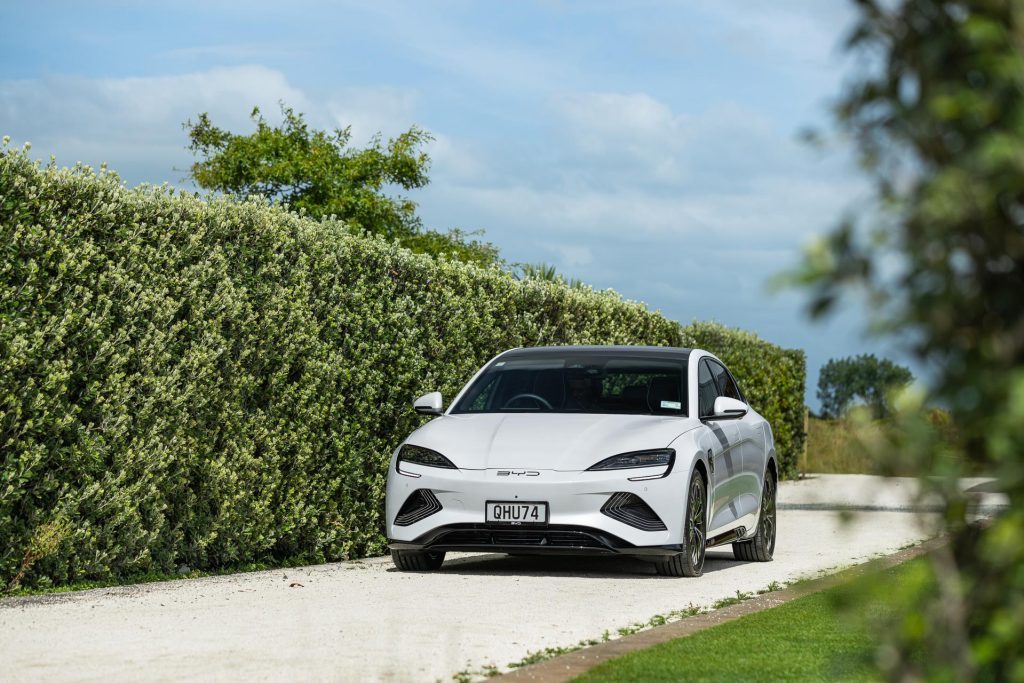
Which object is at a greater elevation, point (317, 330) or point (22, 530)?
point (317, 330)

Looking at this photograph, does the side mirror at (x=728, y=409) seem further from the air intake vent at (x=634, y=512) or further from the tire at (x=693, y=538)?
the air intake vent at (x=634, y=512)

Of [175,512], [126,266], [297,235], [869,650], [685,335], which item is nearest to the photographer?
[869,650]

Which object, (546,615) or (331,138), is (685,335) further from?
(331,138)

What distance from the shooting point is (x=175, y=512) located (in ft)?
34.4

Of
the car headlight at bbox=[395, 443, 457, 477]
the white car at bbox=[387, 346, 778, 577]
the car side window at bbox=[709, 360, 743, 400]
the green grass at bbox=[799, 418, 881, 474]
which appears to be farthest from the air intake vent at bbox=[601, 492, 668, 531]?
the green grass at bbox=[799, 418, 881, 474]

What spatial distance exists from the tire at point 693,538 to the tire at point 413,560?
1847mm

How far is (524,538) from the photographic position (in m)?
10.6

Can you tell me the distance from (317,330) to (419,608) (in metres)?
3.57

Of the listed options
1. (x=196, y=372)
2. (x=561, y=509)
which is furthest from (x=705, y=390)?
(x=196, y=372)

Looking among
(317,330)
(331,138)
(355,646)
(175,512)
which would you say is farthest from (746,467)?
(331,138)

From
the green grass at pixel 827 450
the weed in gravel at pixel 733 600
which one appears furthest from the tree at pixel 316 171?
the weed in gravel at pixel 733 600

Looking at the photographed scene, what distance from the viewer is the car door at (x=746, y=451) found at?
12.4 meters

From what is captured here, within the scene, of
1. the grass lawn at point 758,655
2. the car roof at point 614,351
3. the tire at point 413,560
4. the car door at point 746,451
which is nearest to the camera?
the grass lawn at point 758,655

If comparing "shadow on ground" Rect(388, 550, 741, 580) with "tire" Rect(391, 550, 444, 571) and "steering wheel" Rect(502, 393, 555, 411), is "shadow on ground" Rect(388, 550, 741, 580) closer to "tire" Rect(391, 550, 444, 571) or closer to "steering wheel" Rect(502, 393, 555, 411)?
"tire" Rect(391, 550, 444, 571)
